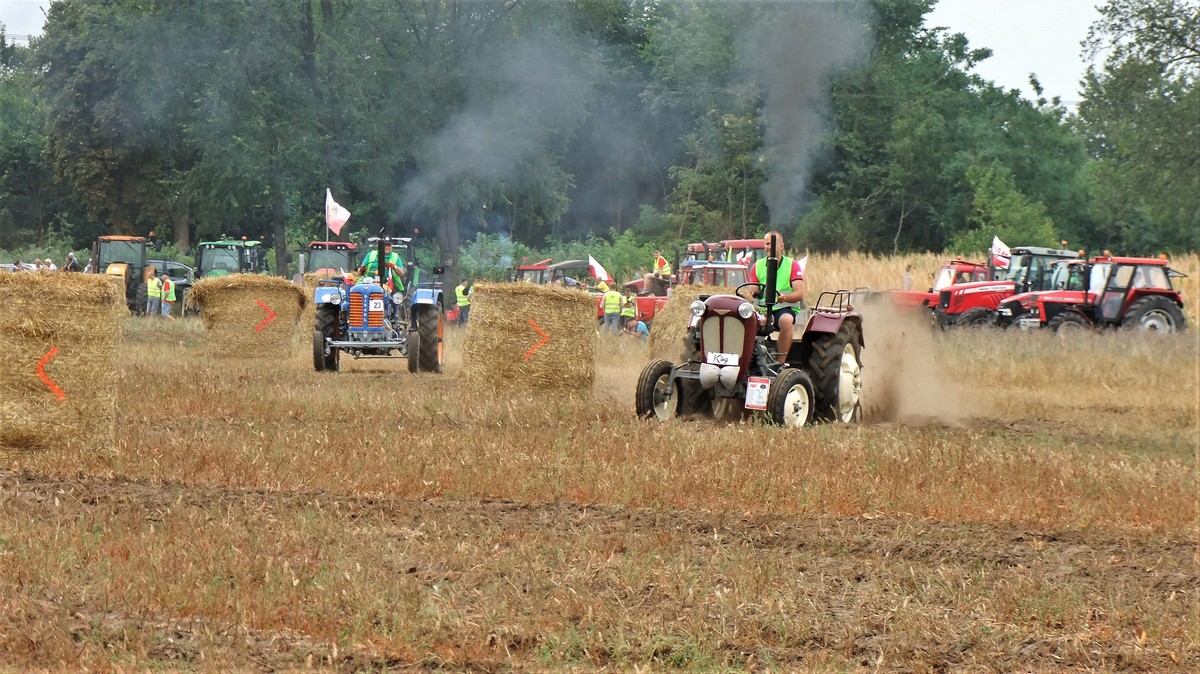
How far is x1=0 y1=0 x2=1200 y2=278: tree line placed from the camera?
34.8m

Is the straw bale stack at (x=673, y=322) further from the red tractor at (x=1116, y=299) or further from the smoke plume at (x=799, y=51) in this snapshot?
the red tractor at (x=1116, y=299)

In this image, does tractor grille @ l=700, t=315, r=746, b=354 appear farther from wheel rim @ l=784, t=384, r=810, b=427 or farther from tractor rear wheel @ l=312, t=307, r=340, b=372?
tractor rear wheel @ l=312, t=307, r=340, b=372

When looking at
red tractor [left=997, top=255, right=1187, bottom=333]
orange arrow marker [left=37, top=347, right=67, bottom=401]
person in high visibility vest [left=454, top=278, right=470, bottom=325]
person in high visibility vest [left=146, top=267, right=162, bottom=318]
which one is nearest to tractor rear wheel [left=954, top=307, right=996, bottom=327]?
red tractor [left=997, top=255, right=1187, bottom=333]

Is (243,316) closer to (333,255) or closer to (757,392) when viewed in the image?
(757,392)

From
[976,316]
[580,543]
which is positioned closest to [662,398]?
[580,543]

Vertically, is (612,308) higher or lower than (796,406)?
higher

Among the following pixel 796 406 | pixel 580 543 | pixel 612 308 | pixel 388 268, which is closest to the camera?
pixel 580 543

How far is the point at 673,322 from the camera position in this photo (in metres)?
18.2

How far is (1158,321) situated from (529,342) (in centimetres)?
1555

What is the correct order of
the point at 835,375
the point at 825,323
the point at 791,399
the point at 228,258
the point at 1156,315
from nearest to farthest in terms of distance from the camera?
the point at 791,399
the point at 835,375
the point at 825,323
the point at 1156,315
the point at 228,258

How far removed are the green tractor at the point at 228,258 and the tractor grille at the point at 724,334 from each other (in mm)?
26036

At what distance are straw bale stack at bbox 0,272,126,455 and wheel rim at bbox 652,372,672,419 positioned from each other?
4.19 m

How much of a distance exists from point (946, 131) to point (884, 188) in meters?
4.24

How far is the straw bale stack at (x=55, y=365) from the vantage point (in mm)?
9023
